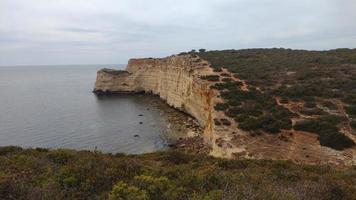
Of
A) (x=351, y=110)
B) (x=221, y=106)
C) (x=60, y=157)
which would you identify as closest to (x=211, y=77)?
(x=221, y=106)

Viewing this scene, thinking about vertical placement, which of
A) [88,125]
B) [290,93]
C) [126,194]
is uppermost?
[126,194]

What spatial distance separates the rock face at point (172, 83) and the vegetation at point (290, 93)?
10.4ft

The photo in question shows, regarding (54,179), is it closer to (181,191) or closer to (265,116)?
(181,191)

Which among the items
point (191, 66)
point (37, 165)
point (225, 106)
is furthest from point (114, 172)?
point (191, 66)

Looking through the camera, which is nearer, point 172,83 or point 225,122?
point 225,122

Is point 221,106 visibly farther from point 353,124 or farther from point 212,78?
point 353,124

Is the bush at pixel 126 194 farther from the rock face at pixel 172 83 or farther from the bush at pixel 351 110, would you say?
the bush at pixel 351 110

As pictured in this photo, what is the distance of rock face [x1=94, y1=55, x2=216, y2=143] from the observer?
3777 cm

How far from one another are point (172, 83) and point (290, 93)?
3011 cm

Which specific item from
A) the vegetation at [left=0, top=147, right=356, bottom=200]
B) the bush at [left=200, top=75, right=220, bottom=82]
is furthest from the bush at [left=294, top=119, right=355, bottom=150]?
the bush at [left=200, top=75, right=220, bottom=82]

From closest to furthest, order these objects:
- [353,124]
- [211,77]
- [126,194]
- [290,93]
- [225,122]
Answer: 1. [126,194]
2. [353,124]
3. [225,122]
4. [290,93]
5. [211,77]

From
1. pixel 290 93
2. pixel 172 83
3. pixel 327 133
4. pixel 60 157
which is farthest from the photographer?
pixel 172 83

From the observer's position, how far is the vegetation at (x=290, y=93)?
2414cm

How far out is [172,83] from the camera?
58.7 meters
